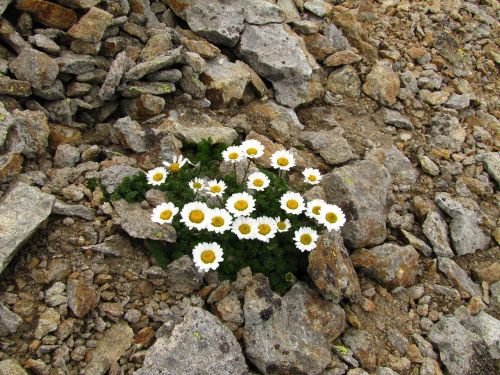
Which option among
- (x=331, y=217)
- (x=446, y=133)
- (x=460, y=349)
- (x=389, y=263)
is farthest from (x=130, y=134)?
(x=446, y=133)

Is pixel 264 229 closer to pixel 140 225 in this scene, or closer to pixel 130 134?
pixel 140 225

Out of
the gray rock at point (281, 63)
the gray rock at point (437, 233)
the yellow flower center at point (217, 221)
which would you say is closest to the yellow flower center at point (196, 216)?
the yellow flower center at point (217, 221)

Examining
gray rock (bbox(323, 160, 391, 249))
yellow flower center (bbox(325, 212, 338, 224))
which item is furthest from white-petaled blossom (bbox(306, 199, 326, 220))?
gray rock (bbox(323, 160, 391, 249))

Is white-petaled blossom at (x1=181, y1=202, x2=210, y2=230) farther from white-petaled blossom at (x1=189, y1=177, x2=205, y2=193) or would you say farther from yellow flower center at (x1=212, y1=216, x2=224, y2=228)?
white-petaled blossom at (x1=189, y1=177, x2=205, y2=193)

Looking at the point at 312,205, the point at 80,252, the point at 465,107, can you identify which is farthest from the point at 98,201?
the point at 465,107

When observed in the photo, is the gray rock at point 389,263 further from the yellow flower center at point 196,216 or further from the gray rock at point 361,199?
the yellow flower center at point 196,216

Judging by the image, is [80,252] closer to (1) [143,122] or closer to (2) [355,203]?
(1) [143,122]
